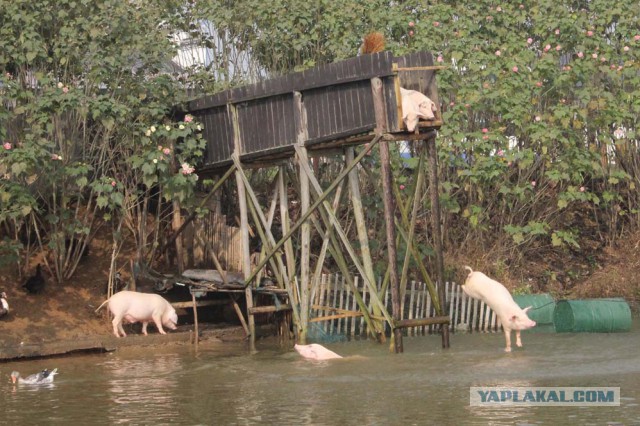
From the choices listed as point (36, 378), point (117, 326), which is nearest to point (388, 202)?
point (117, 326)

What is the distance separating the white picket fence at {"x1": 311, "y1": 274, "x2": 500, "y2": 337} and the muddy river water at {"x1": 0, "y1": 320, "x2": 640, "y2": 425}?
2.05ft

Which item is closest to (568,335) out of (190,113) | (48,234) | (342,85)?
(342,85)

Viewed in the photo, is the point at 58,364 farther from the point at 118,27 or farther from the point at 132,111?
the point at 118,27

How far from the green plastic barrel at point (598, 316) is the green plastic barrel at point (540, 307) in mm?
751

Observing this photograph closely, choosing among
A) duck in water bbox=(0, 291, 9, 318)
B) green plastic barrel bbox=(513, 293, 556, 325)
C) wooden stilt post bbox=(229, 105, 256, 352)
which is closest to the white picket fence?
Answer: green plastic barrel bbox=(513, 293, 556, 325)

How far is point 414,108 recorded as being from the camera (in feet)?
51.1

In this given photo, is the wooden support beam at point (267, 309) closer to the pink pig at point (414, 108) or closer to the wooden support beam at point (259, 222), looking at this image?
the wooden support beam at point (259, 222)

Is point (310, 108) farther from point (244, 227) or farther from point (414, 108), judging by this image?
point (244, 227)

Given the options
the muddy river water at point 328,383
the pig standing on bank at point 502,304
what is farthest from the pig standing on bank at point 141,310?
the pig standing on bank at point 502,304

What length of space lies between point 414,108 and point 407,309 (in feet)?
14.1

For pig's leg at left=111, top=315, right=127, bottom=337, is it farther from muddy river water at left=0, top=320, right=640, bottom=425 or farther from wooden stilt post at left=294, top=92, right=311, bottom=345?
wooden stilt post at left=294, top=92, right=311, bottom=345

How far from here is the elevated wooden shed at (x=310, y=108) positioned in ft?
51.9

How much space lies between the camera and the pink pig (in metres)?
15.5

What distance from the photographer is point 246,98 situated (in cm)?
1769
